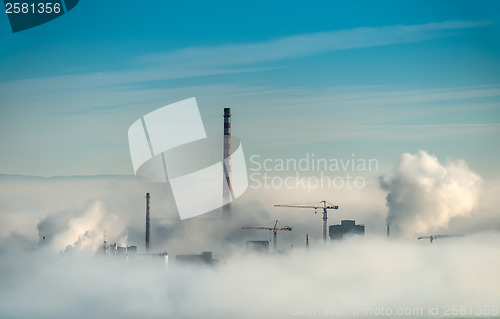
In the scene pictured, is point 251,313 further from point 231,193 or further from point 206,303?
point 231,193

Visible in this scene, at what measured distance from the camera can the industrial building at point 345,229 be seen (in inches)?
4609

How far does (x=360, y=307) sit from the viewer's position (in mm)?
142750

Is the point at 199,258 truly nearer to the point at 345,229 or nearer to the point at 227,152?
the point at 227,152

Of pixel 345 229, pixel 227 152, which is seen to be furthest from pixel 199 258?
pixel 345 229

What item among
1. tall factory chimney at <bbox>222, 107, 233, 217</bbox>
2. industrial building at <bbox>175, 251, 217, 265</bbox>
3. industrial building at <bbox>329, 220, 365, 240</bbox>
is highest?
tall factory chimney at <bbox>222, 107, 233, 217</bbox>

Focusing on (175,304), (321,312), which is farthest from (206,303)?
(321,312)

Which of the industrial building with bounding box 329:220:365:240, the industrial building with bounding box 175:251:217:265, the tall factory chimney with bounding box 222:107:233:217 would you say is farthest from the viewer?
the industrial building with bounding box 329:220:365:240

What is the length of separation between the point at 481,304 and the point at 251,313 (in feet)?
182

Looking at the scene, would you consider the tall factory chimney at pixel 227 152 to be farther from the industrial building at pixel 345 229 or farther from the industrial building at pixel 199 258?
the industrial building at pixel 345 229

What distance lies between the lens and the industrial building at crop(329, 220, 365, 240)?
384 feet

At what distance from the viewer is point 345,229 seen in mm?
118688

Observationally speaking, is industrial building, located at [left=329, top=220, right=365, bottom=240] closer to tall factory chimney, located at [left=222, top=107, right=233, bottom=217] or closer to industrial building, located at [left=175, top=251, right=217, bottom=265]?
industrial building, located at [left=175, top=251, right=217, bottom=265]

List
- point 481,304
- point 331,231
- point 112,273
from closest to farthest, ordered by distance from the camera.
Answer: point 112,273
point 331,231
point 481,304

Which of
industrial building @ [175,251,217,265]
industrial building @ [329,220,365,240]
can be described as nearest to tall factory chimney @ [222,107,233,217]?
industrial building @ [175,251,217,265]
